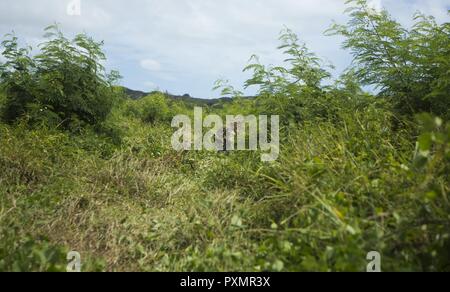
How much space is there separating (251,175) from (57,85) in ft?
10.7

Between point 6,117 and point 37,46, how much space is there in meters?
1.15

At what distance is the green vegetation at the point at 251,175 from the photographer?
259 centimetres

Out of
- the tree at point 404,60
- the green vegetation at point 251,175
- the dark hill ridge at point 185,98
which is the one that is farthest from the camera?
the dark hill ridge at point 185,98

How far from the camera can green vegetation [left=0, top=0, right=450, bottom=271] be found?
2.59 meters

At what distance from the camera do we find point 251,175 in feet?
14.3

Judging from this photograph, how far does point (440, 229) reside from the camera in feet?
7.95

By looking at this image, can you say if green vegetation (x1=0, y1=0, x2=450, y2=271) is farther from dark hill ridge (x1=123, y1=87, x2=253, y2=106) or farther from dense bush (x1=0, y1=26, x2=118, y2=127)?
dark hill ridge (x1=123, y1=87, x2=253, y2=106)

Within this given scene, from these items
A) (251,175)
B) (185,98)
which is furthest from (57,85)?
(185,98)

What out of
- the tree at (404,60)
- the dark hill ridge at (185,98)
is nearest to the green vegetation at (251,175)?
the tree at (404,60)

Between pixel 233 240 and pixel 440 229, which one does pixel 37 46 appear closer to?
pixel 233 240

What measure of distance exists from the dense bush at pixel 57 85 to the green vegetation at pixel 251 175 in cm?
2

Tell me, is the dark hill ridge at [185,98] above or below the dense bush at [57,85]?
above

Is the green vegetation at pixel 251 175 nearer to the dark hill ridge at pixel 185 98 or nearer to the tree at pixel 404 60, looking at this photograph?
the tree at pixel 404 60

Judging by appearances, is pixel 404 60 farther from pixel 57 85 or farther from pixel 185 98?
pixel 185 98
